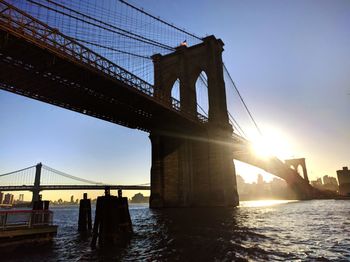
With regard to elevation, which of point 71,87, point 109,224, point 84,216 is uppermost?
point 71,87

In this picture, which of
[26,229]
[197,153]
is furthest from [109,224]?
[197,153]

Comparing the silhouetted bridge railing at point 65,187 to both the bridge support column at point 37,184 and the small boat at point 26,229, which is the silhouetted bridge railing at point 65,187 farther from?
the small boat at point 26,229

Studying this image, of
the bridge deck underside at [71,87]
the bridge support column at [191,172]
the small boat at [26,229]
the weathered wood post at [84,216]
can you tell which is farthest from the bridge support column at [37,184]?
the small boat at [26,229]

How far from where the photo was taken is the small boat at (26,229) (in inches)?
562

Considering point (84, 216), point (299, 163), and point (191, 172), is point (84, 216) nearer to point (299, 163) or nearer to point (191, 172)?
point (191, 172)

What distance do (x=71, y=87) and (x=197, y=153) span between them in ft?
79.9

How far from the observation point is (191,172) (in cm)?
4531

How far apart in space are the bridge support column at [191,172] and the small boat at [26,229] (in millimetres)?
27928

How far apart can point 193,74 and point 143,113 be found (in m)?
17.2

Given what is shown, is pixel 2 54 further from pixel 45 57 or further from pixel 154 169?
pixel 154 169

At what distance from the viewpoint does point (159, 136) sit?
157 feet

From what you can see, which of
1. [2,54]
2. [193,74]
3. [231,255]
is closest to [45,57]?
[2,54]

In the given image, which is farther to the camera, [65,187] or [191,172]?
[65,187]

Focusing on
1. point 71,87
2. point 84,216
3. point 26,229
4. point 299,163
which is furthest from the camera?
point 299,163
